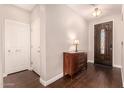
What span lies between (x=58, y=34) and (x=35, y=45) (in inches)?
44.7

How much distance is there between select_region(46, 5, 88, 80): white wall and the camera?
8.43 ft

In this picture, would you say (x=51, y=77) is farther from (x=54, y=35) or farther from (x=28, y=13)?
(x=28, y=13)

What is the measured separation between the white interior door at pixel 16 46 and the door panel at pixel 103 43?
11.0 ft

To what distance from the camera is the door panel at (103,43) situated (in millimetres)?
4470

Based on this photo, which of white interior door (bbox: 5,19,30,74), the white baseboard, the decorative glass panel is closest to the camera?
the white baseboard

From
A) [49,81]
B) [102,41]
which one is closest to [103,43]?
[102,41]

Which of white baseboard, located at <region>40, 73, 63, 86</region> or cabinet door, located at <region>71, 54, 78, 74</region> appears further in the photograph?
cabinet door, located at <region>71, 54, 78, 74</region>

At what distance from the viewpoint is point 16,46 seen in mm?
3504

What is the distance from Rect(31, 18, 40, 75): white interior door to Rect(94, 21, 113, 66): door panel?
3091 mm

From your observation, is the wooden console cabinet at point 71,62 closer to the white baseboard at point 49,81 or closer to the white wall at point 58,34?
the white wall at point 58,34

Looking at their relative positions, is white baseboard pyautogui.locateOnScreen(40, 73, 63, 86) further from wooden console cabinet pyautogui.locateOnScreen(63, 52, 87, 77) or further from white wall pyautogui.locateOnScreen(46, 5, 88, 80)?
wooden console cabinet pyautogui.locateOnScreen(63, 52, 87, 77)

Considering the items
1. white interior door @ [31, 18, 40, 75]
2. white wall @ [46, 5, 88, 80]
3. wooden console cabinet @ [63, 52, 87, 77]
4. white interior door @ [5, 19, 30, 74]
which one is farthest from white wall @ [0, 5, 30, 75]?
wooden console cabinet @ [63, 52, 87, 77]

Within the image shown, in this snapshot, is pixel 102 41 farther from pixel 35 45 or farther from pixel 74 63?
pixel 35 45
